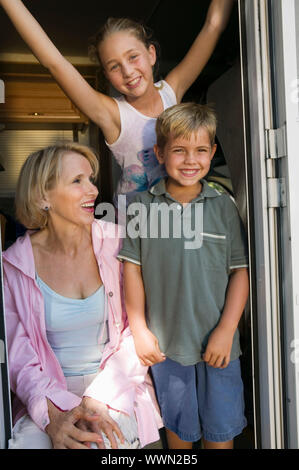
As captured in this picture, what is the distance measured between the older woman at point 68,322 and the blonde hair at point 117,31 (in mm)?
362

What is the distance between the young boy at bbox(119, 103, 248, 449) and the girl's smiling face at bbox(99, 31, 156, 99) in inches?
6.3

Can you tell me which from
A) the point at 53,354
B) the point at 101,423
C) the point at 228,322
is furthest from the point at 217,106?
the point at 101,423

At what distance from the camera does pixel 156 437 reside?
1.82 meters

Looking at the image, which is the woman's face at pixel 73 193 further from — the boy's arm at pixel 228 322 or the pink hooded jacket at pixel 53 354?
the boy's arm at pixel 228 322

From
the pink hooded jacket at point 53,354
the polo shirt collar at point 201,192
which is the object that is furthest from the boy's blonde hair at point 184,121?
the pink hooded jacket at point 53,354

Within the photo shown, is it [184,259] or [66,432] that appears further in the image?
[184,259]

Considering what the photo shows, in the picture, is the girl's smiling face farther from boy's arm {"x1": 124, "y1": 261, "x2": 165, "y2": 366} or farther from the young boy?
boy's arm {"x1": 124, "y1": 261, "x2": 165, "y2": 366}

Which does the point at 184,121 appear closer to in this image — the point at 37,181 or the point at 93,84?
the point at 93,84

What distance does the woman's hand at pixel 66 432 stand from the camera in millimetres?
1697

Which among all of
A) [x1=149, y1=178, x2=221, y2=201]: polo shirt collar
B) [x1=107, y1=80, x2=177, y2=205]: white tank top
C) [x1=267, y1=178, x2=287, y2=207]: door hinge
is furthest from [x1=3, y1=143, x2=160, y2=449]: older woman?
[x1=267, y1=178, x2=287, y2=207]: door hinge

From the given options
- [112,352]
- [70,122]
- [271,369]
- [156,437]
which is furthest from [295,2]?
[156,437]

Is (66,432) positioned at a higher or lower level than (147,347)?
lower

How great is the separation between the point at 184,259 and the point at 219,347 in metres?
0.36

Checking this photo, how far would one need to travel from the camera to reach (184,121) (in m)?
1.80
